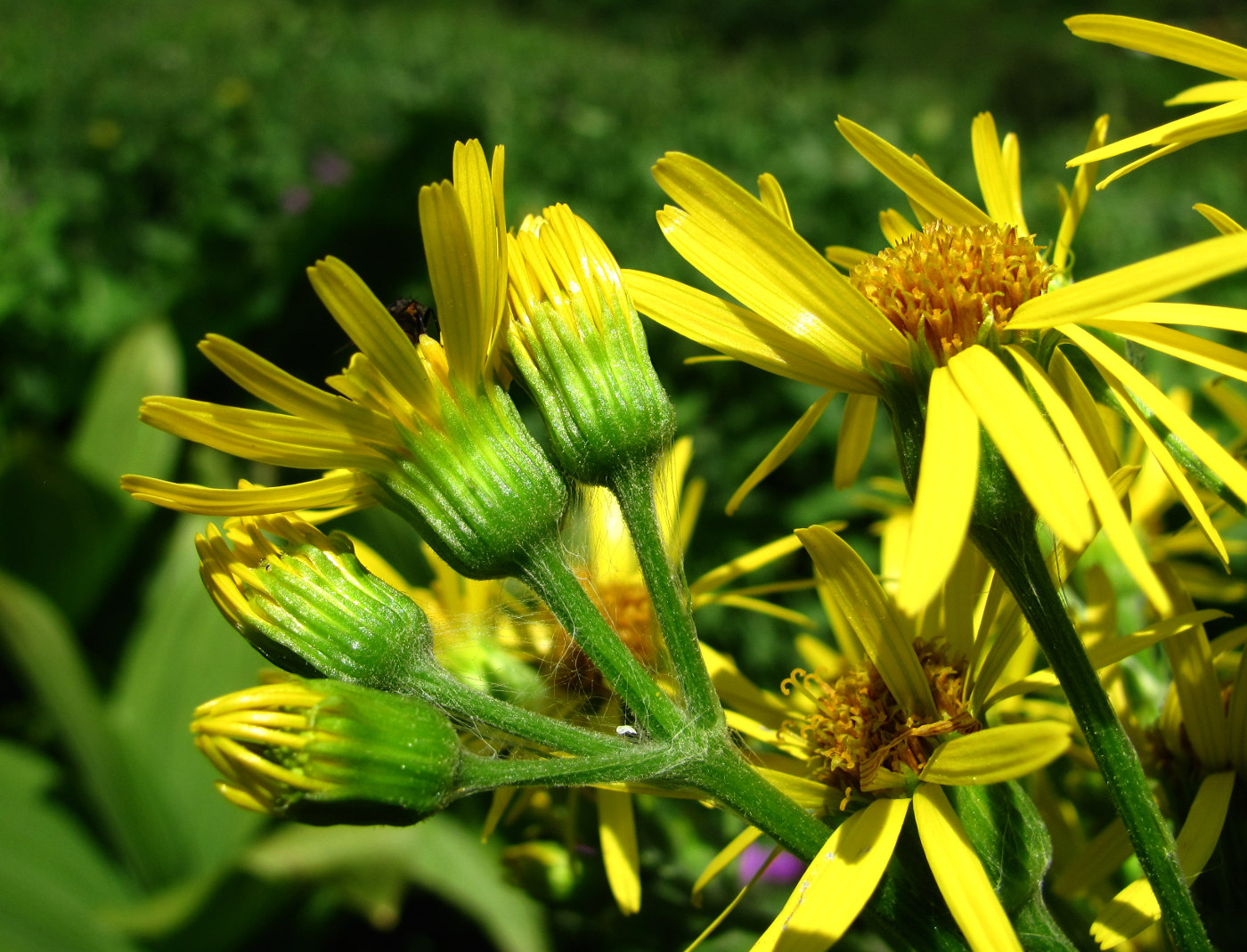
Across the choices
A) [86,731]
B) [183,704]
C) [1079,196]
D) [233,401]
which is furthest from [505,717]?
[233,401]

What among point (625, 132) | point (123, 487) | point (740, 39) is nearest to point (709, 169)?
point (123, 487)

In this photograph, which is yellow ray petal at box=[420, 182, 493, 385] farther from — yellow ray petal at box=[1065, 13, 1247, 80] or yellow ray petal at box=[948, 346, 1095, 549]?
yellow ray petal at box=[1065, 13, 1247, 80]

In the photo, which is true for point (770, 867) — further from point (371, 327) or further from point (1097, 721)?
point (371, 327)

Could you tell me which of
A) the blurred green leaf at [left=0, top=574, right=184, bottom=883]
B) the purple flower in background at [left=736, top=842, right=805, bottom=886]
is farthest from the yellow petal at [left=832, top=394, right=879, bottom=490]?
the blurred green leaf at [left=0, top=574, right=184, bottom=883]

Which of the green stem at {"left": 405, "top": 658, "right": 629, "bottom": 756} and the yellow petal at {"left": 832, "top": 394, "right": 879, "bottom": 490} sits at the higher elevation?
the yellow petal at {"left": 832, "top": 394, "right": 879, "bottom": 490}

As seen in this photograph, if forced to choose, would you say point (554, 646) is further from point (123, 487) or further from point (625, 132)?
point (625, 132)
